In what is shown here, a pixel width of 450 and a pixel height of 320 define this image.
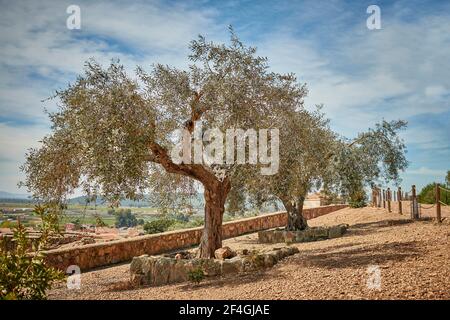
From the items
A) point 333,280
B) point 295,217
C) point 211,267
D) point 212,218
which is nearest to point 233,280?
point 211,267

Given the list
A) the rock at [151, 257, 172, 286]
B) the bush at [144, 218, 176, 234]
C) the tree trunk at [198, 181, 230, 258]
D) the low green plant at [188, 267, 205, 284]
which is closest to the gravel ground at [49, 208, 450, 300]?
the low green plant at [188, 267, 205, 284]

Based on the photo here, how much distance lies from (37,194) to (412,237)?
12.3 m

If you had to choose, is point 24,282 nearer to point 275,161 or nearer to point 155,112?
point 155,112

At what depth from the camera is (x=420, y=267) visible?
26.6 ft

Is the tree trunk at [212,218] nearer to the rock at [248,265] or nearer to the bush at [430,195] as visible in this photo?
the rock at [248,265]

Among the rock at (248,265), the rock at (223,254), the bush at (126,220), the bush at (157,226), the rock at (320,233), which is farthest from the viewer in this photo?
the bush at (126,220)

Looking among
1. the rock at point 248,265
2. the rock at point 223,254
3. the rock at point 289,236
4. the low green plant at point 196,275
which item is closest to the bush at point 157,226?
the rock at point 289,236

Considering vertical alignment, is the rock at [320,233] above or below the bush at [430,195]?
below

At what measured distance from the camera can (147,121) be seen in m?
11.1

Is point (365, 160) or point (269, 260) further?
point (365, 160)

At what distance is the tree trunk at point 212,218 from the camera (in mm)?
13172

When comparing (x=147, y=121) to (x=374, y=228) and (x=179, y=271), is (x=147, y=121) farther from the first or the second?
(x=374, y=228)

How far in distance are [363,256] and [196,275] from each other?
4.55 metres

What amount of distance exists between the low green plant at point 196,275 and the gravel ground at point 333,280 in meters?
0.23
